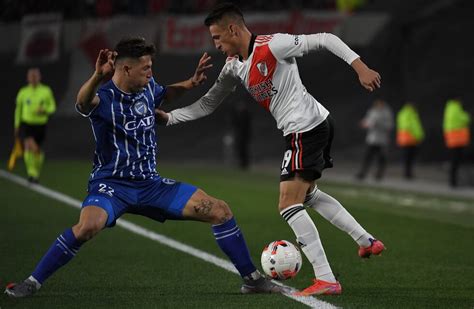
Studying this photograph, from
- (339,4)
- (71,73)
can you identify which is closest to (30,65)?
(71,73)

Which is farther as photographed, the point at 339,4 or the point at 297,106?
the point at 339,4

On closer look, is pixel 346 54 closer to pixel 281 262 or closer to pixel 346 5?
pixel 281 262

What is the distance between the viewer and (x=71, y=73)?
122 feet

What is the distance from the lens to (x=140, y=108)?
25.2 feet

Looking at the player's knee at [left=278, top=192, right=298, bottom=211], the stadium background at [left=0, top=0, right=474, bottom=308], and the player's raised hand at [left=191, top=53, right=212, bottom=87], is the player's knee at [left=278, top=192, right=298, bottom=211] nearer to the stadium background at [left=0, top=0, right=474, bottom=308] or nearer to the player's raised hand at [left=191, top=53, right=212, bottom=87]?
the stadium background at [left=0, top=0, right=474, bottom=308]

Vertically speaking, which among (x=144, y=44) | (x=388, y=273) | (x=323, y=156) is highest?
(x=144, y=44)

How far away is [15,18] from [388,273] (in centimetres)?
2855

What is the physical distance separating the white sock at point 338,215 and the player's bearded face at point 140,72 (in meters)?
1.60

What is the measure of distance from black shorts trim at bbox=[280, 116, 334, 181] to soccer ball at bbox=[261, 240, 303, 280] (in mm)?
559

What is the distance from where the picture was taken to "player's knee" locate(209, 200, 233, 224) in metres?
7.62

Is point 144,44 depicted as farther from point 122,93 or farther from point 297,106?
point 297,106

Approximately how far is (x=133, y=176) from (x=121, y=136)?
30 cm

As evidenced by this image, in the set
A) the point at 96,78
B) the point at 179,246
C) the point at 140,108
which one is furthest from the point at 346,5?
the point at 96,78

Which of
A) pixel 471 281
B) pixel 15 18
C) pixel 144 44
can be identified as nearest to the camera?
pixel 144 44
